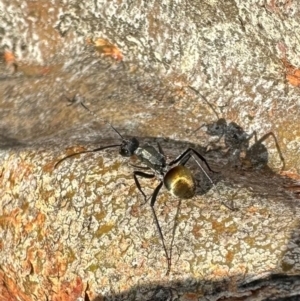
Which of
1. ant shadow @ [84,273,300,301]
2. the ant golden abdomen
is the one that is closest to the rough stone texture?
ant shadow @ [84,273,300,301]

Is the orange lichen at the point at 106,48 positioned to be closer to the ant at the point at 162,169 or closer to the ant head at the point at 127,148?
the ant at the point at 162,169

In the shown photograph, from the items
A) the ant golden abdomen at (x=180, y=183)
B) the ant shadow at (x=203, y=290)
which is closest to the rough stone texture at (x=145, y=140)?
the ant shadow at (x=203, y=290)

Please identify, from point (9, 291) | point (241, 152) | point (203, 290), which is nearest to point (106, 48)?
point (241, 152)

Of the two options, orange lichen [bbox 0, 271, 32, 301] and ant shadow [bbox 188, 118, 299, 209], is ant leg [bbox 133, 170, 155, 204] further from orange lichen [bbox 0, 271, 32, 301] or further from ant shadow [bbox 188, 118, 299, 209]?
orange lichen [bbox 0, 271, 32, 301]

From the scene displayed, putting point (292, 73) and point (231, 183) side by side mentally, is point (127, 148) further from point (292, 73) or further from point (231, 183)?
point (292, 73)

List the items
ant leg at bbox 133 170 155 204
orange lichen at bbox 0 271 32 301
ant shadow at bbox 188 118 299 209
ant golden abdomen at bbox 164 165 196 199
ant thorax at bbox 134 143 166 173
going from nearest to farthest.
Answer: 1. ant golden abdomen at bbox 164 165 196 199
2. ant leg at bbox 133 170 155 204
3. ant thorax at bbox 134 143 166 173
4. orange lichen at bbox 0 271 32 301
5. ant shadow at bbox 188 118 299 209
